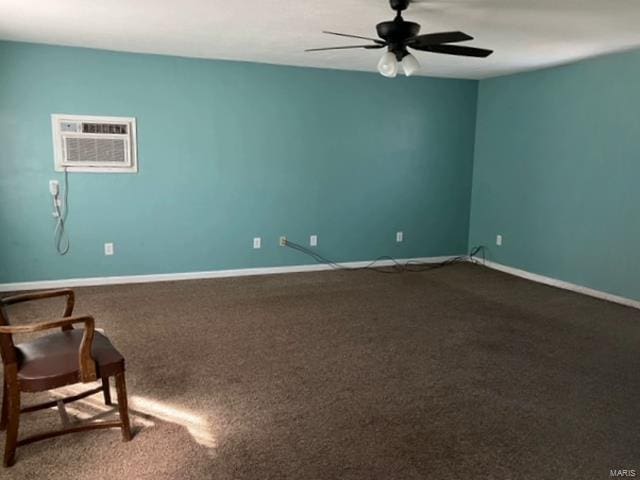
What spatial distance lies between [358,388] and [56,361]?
1.59 m

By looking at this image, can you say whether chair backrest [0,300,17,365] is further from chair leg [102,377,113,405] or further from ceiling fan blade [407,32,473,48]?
ceiling fan blade [407,32,473,48]

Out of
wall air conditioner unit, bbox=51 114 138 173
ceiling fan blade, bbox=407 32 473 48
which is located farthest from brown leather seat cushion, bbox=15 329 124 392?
wall air conditioner unit, bbox=51 114 138 173

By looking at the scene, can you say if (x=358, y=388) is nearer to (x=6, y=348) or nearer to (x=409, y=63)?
(x=6, y=348)

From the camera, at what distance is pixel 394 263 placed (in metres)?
6.01

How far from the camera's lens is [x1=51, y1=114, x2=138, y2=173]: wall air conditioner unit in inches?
177

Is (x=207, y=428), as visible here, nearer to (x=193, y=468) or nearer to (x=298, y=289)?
(x=193, y=468)

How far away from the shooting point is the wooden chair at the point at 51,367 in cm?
205

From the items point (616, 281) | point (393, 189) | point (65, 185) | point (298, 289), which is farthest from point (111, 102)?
point (616, 281)

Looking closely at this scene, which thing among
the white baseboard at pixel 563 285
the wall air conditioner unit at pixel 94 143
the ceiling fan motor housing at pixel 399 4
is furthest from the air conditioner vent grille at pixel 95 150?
the white baseboard at pixel 563 285

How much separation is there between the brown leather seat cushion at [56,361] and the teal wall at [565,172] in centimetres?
447

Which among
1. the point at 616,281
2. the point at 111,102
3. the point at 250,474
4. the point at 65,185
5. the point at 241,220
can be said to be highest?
the point at 111,102

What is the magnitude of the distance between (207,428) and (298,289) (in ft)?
8.38

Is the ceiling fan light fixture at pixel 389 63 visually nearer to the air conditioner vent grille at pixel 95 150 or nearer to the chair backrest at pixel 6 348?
the chair backrest at pixel 6 348

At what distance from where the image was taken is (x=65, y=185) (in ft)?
15.0
